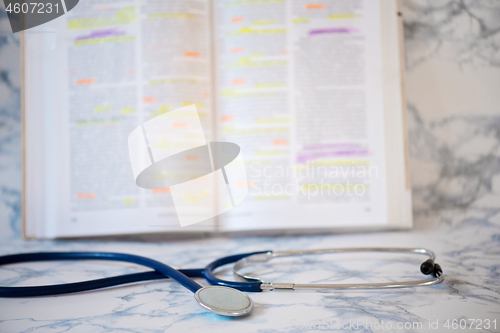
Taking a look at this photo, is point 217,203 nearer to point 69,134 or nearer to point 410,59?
point 69,134

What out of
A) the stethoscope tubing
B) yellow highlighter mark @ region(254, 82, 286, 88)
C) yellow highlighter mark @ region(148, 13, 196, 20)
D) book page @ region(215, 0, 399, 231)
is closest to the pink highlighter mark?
book page @ region(215, 0, 399, 231)

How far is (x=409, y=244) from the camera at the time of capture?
62 cm

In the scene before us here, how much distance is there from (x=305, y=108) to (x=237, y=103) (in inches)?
5.4

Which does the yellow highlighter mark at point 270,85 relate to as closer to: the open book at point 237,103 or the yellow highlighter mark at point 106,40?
the open book at point 237,103

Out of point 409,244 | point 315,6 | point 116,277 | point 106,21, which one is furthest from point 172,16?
point 409,244

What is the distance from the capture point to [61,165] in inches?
28.0

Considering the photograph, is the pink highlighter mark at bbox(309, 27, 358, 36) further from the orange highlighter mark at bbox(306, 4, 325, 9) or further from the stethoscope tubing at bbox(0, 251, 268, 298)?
the stethoscope tubing at bbox(0, 251, 268, 298)

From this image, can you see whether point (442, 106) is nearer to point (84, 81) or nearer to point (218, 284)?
point (218, 284)

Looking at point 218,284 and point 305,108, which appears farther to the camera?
point 305,108

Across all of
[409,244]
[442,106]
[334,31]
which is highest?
[334,31]

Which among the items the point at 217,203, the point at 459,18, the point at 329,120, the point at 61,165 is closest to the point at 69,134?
the point at 61,165

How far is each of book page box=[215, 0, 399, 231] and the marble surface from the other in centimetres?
7

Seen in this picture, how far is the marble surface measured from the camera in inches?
13.7

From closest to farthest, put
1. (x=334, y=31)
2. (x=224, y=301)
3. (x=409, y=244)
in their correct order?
(x=224, y=301) → (x=409, y=244) → (x=334, y=31)
